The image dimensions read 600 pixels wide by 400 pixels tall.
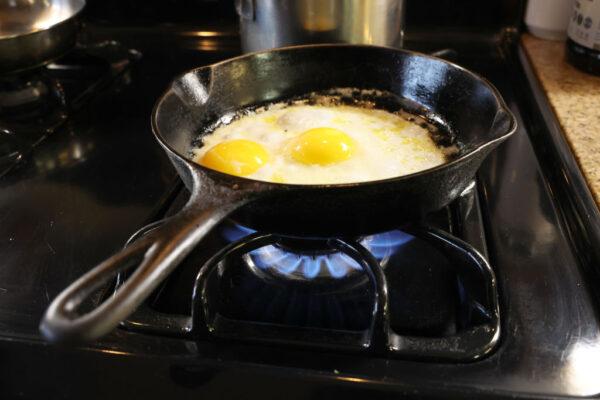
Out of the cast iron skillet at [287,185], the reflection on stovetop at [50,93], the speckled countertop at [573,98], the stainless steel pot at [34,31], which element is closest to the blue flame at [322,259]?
the cast iron skillet at [287,185]

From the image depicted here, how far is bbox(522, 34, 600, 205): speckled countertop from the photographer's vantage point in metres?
0.85

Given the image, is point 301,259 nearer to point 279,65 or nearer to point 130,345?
point 130,345

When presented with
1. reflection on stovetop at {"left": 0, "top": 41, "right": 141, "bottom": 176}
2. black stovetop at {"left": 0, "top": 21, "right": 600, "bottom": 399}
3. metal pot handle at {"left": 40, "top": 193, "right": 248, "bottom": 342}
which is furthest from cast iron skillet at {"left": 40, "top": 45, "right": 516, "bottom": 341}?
reflection on stovetop at {"left": 0, "top": 41, "right": 141, "bottom": 176}

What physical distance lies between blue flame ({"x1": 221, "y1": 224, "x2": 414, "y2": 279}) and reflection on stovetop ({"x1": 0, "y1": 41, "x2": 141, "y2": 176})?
0.46 meters

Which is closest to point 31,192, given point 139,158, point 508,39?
point 139,158

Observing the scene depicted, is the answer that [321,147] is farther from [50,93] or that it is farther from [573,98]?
[50,93]

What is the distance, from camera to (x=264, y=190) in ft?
1.74

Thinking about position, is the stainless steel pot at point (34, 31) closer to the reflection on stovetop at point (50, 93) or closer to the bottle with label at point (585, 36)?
the reflection on stovetop at point (50, 93)

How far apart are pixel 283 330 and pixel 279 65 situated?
0.49m

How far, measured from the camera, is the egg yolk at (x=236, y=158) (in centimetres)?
77

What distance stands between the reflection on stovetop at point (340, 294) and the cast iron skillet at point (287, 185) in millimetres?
83

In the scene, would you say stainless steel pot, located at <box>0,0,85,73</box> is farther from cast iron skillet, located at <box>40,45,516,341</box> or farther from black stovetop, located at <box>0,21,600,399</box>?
cast iron skillet, located at <box>40,45,516,341</box>

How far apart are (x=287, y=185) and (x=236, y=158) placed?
265 mm

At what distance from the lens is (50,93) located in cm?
117
